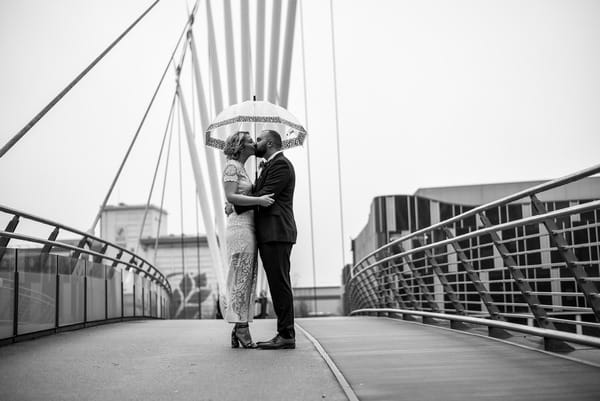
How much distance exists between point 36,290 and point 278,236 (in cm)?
248

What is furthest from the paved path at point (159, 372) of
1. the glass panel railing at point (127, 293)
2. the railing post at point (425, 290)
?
the glass panel railing at point (127, 293)

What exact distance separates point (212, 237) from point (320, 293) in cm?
2493

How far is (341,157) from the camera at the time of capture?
1433 inches

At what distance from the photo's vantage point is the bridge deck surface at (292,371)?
169 inches

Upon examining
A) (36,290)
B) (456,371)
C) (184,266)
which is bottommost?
(456,371)

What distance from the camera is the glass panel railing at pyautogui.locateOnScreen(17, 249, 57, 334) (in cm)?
703

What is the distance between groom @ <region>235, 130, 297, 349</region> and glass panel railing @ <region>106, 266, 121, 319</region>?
459 centimetres

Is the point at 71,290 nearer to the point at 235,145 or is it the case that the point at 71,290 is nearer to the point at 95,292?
the point at 95,292

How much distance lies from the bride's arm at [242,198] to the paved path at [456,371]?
1.21 metres

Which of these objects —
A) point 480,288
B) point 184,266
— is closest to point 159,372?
point 480,288

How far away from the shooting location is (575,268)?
530 centimetres

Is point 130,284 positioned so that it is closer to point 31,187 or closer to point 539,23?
point 31,187

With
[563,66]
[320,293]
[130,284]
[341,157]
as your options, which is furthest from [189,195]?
[130,284]

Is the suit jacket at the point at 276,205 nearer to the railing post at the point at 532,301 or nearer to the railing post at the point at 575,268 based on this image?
the railing post at the point at 532,301
